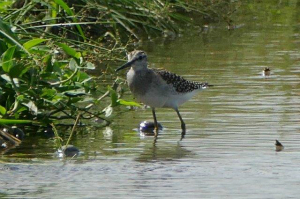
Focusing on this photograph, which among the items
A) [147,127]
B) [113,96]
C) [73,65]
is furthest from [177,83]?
[73,65]

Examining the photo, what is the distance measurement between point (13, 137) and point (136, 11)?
7.75m

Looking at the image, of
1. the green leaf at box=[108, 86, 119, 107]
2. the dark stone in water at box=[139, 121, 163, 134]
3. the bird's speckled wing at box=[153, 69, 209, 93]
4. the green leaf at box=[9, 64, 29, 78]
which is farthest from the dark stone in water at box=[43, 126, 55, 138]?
the bird's speckled wing at box=[153, 69, 209, 93]

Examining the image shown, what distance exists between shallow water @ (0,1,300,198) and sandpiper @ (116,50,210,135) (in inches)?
9.6

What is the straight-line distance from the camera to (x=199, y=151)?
358 inches

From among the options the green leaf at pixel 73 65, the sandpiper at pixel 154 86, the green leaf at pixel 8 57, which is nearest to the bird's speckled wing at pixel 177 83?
the sandpiper at pixel 154 86

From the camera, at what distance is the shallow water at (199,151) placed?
24.8 feet

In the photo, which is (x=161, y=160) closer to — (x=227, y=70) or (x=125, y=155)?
(x=125, y=155)

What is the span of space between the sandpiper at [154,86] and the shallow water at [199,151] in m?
0.24

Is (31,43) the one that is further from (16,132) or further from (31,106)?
(16,132)

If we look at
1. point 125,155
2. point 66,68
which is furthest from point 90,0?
point 125,155

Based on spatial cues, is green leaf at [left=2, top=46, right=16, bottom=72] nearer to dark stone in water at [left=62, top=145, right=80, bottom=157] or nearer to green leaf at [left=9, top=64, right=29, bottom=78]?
green leaf at [left=9, top=64, right=29, bottom=78]

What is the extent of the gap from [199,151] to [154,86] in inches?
71.0

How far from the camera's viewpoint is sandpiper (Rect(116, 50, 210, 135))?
10.6 m

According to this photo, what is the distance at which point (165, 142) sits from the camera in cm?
972
